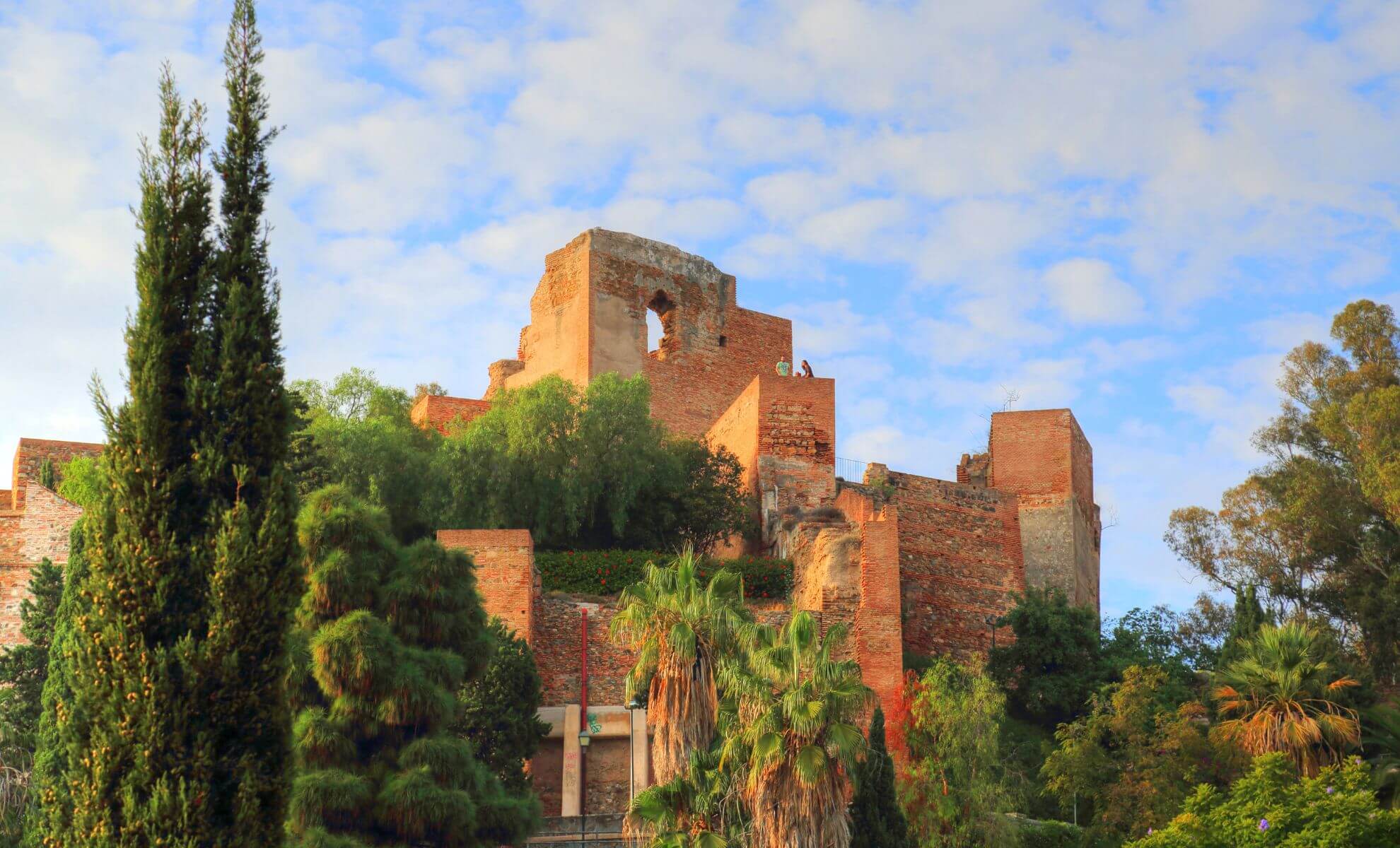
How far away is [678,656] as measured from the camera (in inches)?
776

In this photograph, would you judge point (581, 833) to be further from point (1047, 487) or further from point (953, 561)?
point (1047, 487)

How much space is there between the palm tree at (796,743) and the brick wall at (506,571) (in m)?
7.06

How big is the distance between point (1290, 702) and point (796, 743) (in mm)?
8598

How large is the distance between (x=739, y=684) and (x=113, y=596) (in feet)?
29.2

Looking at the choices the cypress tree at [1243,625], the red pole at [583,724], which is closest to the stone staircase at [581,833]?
the red pole at [583,724]

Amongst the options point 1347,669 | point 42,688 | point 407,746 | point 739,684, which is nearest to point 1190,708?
point 1347,669

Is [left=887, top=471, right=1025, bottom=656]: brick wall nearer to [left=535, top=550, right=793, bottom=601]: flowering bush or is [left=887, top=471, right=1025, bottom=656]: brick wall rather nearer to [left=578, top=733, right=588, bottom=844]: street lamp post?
[left=535, top=550, right=793, bottom=601]: flowering bush

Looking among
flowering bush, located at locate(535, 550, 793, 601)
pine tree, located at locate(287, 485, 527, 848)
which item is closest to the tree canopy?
flowering bush, located at locate(535, 550, 793, 601)

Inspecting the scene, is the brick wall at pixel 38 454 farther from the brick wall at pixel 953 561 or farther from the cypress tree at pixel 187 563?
the cypress tree at pixel 187 563

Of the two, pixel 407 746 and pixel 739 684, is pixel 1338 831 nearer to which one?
pixel 739 684

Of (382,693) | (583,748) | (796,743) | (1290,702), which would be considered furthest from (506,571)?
(1290,702)

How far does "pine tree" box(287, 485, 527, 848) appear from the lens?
707 inches

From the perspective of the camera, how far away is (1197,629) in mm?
34594

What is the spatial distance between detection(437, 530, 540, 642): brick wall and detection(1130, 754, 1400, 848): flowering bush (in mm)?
9199
